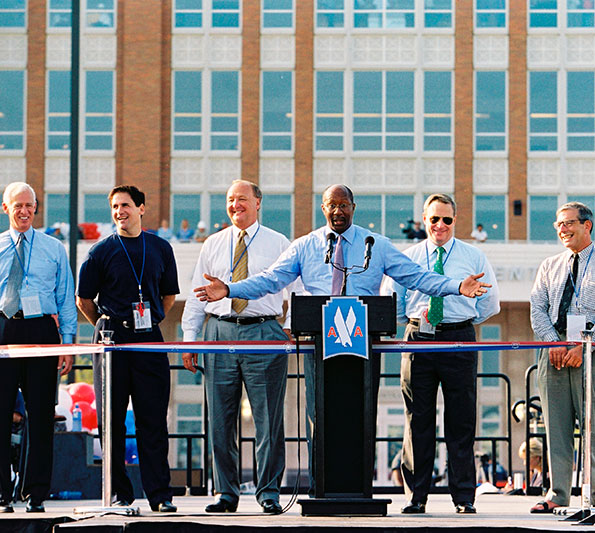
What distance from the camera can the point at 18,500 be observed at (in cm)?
1063

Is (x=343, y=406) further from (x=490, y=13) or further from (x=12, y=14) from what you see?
(x=12, y=14)

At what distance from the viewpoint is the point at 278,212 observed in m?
45.5

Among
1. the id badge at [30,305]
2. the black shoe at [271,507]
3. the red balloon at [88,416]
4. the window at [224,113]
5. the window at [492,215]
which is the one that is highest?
the window at [224,113]

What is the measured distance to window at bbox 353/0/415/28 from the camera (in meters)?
45.2

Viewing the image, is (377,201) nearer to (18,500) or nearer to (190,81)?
(190,81)

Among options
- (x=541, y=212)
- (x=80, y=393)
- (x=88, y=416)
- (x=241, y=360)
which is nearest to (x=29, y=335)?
(x=241, y=360)

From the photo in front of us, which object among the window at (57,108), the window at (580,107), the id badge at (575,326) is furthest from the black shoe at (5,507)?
the window at (580,107)

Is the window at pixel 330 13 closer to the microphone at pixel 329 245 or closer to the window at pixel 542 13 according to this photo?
the window at pixel 542 13

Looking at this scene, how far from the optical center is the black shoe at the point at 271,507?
8203 millimetres

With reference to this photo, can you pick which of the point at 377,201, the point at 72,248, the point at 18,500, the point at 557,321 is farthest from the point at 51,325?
the point at 377,201

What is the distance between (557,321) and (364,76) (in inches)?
1466

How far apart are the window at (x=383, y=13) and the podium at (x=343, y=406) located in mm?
38665

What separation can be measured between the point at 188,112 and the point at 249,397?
3789cm

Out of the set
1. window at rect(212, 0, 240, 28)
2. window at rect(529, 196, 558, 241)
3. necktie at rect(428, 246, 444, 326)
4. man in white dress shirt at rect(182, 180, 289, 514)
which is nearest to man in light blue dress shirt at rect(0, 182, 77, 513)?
man in white dress shirt at rect(182, 180, 289, 514)
